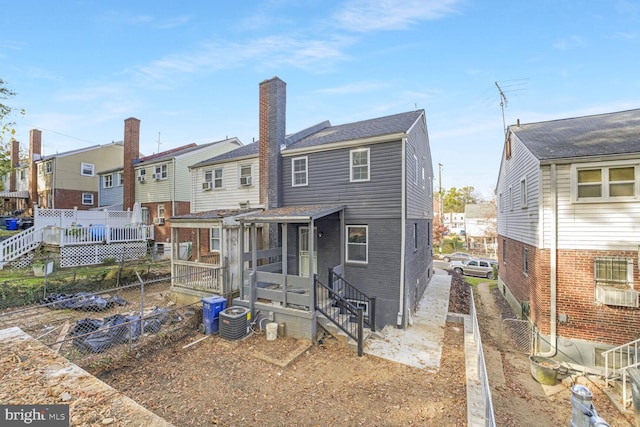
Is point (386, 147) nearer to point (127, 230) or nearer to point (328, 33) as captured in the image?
point (328, 33)

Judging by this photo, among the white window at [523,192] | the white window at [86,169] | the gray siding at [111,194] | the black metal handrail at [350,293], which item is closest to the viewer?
the black metal handrail at [350,293]

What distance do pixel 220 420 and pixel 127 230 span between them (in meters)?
18.0

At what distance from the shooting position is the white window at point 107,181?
25062 millimetres

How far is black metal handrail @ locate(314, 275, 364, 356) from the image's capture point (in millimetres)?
7625

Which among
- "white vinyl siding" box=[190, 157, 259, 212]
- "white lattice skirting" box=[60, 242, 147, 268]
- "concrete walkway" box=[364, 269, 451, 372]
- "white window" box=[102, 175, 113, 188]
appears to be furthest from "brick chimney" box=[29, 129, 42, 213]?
"concrete walkway" box=[364, 269, 451, 372]

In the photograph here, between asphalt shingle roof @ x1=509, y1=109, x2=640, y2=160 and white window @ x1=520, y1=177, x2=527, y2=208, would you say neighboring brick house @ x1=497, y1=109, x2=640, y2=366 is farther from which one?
white window @ x1=520, y1=177, x2=527, y2=208

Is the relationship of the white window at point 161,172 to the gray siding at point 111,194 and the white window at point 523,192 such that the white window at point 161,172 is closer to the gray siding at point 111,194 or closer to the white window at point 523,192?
the gray siding at point 111,194

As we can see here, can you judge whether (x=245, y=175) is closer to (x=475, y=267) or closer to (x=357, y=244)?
(x=357, y=244)

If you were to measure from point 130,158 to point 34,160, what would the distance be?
14.9m

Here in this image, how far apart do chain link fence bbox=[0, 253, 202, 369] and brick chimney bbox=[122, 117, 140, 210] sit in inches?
281

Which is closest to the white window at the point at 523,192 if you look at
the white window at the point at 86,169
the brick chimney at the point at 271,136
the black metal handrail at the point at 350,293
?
the black metal handrail at the point at 350,293

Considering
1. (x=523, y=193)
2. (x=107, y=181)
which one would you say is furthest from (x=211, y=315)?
(x=107, y=181)

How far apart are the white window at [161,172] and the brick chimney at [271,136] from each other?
1143cm

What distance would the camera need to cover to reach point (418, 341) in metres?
8.70
